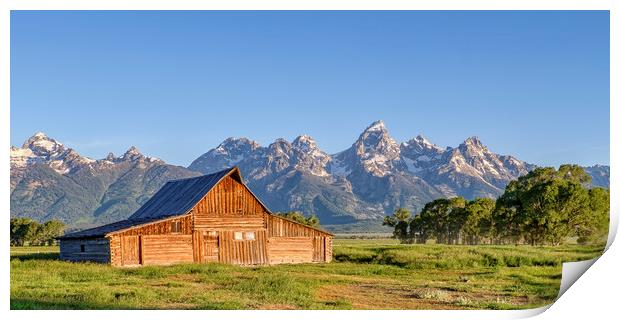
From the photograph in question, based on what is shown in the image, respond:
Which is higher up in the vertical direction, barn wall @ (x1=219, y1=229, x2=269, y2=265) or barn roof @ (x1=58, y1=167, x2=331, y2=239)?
barn roof @ (x1=58, y1=167, x2=331, y2=239)

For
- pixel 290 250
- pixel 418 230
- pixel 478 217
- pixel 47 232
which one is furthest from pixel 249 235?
pixel 47 232

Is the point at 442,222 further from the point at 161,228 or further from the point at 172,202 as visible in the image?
the point at 161,228

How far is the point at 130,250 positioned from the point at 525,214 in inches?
1757

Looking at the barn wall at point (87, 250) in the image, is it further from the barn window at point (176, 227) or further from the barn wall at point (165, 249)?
the barn window at point (176, 227)

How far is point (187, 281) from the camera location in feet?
114

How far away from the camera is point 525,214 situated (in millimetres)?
76188

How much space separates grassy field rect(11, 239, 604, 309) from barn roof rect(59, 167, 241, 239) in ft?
17.2

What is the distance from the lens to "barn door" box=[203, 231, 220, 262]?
47938 mm

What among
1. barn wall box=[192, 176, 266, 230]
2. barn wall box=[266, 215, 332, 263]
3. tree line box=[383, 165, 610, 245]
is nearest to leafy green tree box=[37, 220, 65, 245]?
tree line box=[383, 165, 610, 245]

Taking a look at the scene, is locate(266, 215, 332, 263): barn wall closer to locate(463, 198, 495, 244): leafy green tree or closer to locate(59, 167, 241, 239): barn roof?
locate(59, 167, 241, 239): barn roof

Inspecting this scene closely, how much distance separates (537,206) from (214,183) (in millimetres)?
39351

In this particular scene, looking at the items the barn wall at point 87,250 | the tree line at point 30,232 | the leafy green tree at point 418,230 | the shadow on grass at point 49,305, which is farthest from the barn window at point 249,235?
the tree line at point 30,232
